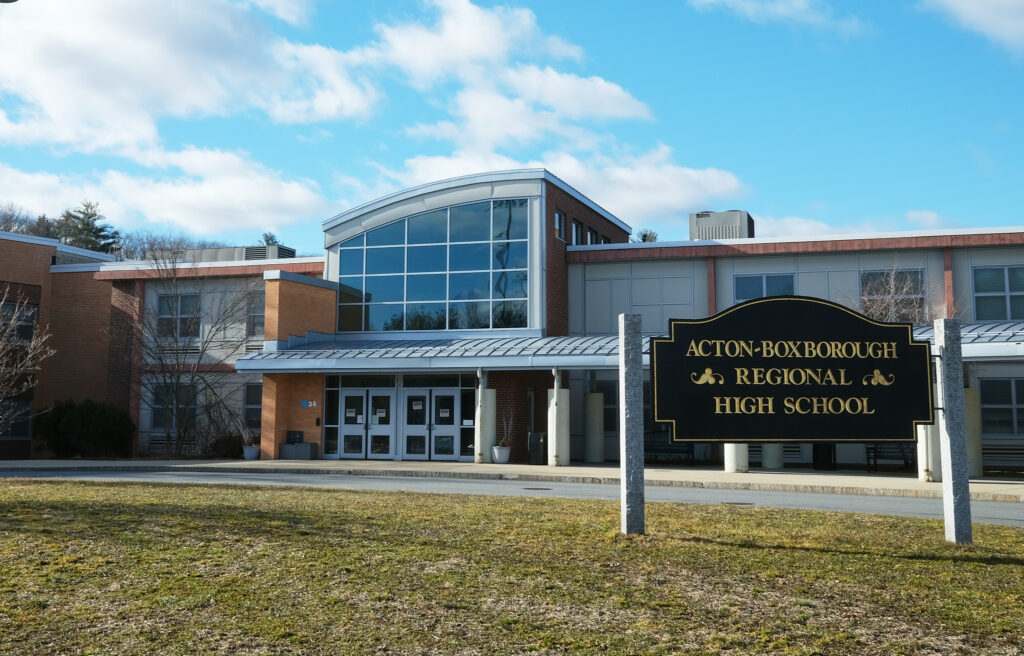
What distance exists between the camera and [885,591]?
7492 millimetres

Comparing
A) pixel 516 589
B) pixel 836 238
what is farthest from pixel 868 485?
pixel 516 589

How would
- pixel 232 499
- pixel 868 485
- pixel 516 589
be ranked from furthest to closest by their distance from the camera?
pixel 868 485, pixel 232 499, pixel 516 589

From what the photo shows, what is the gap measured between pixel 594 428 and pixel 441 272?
Answer: 736 centimetres

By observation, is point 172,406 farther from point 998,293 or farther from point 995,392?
point 998,293

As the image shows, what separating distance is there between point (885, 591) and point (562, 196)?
84.4 feet

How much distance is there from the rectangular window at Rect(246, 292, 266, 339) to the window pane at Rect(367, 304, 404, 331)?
15.6ft

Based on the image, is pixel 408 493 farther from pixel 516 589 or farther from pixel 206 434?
pixel 206 434

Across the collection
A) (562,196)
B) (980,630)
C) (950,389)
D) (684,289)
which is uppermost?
(562,196)

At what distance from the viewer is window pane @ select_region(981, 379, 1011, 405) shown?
29016 mm

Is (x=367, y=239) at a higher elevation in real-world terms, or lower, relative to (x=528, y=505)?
higher

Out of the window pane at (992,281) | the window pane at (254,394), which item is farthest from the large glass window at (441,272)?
the window pane at (992,281)

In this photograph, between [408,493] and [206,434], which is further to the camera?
[206,434]

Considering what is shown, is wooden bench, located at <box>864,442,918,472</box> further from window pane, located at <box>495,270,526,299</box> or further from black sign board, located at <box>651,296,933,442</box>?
black sign board, located at <box>651,296,933,442</box>

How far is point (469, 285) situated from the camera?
1223 inches
